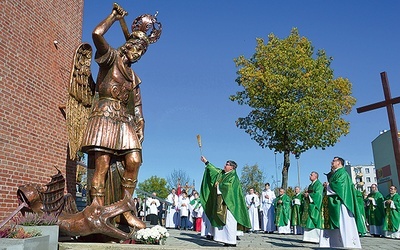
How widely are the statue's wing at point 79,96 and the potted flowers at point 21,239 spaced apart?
6.94 ft

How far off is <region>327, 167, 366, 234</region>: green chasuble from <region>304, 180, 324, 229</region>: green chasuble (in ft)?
6.37

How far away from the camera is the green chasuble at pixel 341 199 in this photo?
7.57 m

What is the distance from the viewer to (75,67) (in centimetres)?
703

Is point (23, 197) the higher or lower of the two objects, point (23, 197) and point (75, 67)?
the lower

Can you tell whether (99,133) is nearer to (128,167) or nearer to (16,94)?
(128,167)

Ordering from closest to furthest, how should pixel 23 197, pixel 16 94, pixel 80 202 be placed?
pixel 23 197 < pixel 16 94 < pixel 80 202

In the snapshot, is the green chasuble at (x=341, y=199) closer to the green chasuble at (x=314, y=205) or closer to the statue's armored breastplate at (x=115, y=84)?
the green chasuble at (x=314, y=205)

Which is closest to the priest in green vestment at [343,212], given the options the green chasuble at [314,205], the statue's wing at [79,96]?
the green chasuble at [314,205]

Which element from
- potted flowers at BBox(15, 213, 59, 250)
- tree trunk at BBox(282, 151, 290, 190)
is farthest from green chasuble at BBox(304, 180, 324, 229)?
tree trunk at BBox(282, 151, 290, 190)

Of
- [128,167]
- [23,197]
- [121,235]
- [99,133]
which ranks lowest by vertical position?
[121,235]

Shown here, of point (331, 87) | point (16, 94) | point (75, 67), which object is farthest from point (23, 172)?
point (331, 87)

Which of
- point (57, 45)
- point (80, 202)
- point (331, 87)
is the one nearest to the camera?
point (57, 45)

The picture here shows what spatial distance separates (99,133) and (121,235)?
1.69 m

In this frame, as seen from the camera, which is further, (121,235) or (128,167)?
(128,167)
